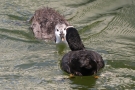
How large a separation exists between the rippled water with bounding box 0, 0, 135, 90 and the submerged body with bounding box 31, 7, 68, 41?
29 cm

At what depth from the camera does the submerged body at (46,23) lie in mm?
13379

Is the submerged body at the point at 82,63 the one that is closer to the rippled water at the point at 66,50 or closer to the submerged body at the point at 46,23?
the rippled water at the point at 66,50

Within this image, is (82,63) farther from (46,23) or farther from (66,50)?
(46,23)

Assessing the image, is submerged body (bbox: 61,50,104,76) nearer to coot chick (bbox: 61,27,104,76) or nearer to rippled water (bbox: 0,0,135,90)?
coot chick (bbox: 61,27,104,76)

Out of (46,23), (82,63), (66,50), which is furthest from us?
(46,23)

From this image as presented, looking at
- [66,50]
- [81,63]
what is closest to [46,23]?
[66,50]

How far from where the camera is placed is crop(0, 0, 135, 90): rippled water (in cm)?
982

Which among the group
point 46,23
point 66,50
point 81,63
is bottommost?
point 66,50

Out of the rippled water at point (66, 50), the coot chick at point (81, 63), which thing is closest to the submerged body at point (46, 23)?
the rippled water at point (66, 50)

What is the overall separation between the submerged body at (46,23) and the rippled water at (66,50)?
0.96 ft

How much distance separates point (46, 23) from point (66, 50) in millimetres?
1599

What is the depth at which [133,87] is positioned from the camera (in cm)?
952

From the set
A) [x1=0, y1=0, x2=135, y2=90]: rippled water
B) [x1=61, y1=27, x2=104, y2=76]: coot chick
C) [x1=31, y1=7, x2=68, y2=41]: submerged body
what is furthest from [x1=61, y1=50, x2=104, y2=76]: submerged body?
[x1=31, y1=7, x2=68, y2=41]: submerged body

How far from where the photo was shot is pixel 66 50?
12438mm
